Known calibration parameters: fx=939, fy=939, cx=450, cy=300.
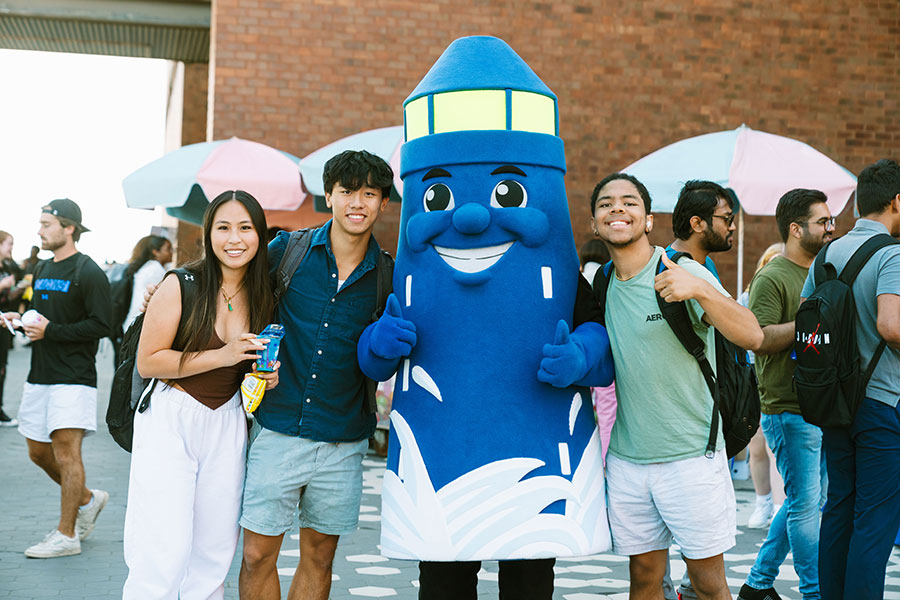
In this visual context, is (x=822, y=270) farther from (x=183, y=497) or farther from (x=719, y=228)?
(x=183, y=497)

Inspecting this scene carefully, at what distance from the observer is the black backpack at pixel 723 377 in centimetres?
319

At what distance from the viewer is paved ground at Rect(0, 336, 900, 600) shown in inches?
184

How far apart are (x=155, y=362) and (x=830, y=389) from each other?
254 centimetres

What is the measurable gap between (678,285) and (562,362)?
0.45 metres

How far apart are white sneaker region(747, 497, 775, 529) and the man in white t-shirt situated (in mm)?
3158

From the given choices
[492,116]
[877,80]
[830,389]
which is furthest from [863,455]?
[877,80]

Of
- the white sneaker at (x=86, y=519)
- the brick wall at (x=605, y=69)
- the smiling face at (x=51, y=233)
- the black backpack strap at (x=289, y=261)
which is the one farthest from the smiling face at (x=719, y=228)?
the brick wall at (x=605, y=69)

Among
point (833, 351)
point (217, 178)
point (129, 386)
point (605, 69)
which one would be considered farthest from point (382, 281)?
point (605, 69)

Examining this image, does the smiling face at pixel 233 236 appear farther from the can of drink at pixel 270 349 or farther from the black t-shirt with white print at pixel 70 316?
the black t-shirt with white print at pixel 70 316

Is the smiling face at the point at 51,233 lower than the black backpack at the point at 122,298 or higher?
higher

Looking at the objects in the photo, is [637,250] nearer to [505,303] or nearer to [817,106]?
[505,303]

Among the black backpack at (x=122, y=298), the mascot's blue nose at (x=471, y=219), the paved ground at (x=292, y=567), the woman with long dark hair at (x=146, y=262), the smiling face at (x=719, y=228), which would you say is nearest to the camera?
the mascot's blue nose at (x=471, y=219)

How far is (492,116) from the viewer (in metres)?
3.31

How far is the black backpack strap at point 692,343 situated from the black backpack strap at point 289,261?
1328 mm
